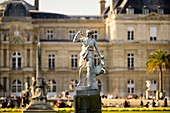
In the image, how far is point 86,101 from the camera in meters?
26.7

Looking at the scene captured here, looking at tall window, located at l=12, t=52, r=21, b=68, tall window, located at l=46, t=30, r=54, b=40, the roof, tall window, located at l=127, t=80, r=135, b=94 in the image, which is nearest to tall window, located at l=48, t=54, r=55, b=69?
tall window, located at l=12, t=52, r=21, b=68

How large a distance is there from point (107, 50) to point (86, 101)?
55.9 metres

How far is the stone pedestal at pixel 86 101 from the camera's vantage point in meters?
26.7

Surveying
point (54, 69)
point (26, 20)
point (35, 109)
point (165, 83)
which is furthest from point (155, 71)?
point (35, 109)

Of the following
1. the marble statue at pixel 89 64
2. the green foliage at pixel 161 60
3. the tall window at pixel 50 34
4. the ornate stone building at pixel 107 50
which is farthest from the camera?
the tall window at pixel 50 34

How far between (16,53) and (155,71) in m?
18.8

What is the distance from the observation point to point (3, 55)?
81000 millimetres

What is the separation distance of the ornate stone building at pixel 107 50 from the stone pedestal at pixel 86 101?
175ft

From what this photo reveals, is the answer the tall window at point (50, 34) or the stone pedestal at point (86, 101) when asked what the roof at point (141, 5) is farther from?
the stone pedestal at point (86, 101)

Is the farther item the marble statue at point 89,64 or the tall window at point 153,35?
the tall window at point 153,35

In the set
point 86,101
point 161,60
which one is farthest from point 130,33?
point 86,101

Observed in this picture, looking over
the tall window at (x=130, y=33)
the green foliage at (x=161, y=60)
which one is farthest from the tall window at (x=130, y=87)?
the green foliage at (x=161, y=60)

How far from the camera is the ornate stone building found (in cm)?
8075

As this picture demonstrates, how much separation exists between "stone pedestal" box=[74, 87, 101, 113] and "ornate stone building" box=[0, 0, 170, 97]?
53.4 meters
